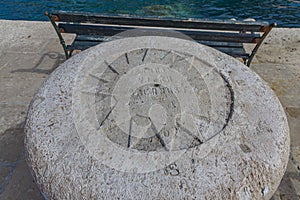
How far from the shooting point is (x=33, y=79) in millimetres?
3236

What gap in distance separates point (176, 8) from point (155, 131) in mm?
6616

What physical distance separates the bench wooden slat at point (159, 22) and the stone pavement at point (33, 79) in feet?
2.98

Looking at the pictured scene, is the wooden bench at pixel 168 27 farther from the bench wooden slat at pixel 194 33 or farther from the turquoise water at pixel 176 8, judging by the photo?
the turquoise water at pixel 176 8

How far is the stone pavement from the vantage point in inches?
82.4

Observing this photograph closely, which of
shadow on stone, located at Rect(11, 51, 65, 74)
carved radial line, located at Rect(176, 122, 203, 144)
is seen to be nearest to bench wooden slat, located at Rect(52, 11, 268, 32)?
shadow on stone, located at Rect(11, 51, 65, 74)

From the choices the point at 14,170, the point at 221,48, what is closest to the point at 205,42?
the point at 221,48

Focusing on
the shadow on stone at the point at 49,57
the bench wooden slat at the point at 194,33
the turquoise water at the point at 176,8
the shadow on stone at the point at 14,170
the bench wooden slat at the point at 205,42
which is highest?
the bench wooden slat at the point at 194,33

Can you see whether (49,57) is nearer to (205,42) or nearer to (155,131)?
(205,42)

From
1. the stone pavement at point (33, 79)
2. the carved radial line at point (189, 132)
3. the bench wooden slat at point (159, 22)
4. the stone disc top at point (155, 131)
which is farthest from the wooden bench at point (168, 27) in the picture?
the carved radial line at point (189, 132)

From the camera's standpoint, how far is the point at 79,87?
1.62 meters

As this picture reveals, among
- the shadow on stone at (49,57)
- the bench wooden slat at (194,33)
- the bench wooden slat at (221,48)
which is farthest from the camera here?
the shadow on stone at (49,57)

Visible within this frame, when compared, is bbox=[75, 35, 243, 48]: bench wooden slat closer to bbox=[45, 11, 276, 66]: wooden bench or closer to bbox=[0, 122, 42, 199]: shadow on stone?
bbox=[45, 11, 276, 66]: wooden bench

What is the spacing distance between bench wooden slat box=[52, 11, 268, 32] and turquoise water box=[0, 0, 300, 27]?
13.9 feet

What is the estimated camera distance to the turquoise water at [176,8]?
6.91 metres
